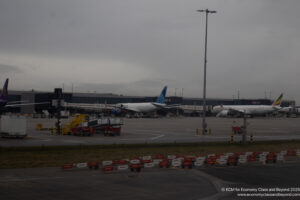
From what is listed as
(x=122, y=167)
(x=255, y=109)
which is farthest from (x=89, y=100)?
(x=122, y=167)

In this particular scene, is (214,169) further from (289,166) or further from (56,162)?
(56,162)

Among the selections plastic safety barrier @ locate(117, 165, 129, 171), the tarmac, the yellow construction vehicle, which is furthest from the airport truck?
plastic safety barrier @ locate(117, 165, 129, 171)

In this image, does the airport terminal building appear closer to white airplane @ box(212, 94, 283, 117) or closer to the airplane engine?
the airplane engine

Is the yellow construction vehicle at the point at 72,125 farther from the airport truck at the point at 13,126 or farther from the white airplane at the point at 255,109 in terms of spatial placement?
the white airplane at the point at 255,109

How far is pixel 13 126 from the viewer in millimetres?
35844

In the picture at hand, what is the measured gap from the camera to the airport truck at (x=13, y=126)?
117 feet

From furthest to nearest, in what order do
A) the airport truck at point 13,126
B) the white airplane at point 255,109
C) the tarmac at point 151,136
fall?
1. the white airplane at point 255,109
2. the airport truck at point 13,126
3. the tarmac at point 151,136

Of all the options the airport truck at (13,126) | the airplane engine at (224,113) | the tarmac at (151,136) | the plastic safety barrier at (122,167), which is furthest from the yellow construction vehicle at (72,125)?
the airplane engine at (224,113)

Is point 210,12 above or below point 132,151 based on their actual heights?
above

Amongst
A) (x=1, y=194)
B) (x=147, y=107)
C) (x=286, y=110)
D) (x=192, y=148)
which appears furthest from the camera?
(x=286, y=110)

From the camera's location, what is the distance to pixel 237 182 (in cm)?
1533

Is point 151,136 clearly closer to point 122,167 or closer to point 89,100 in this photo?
point 122,167

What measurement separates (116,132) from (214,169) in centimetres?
2423

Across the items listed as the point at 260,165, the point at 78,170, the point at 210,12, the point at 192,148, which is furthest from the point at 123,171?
the point at 210,12
